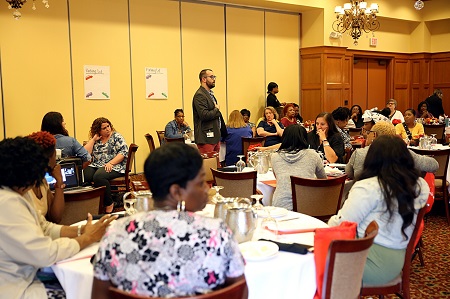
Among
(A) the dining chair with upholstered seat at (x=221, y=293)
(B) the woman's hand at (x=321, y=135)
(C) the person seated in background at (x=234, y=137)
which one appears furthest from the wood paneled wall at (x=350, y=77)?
(A) the dining chair with upholstered seat at (x=221, y=293)

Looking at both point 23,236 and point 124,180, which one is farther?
point 124,180

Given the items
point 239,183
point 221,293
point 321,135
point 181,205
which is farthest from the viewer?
point 321,135

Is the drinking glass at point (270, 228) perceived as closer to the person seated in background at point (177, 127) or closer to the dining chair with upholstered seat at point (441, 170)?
the dining chair with upholstered seat at point (441, 170)

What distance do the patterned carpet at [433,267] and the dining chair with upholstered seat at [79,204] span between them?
2411mm

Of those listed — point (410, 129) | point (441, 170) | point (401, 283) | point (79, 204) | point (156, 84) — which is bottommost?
point (401, 283)

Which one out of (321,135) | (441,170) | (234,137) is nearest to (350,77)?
(234,137)

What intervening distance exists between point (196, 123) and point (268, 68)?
5.53 metres

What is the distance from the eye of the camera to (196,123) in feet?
25.7

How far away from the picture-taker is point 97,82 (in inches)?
390

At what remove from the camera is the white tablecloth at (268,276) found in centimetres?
231

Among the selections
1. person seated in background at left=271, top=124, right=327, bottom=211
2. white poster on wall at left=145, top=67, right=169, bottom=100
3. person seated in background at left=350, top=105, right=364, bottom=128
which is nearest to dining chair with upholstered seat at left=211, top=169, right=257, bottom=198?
person seated in background at left=271, top=124, right=327, bottom=211

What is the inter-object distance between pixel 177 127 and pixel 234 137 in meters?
2.31

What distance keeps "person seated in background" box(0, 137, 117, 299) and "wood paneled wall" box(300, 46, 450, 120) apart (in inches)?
442

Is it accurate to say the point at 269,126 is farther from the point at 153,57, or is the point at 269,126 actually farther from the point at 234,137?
the point at 153,57
